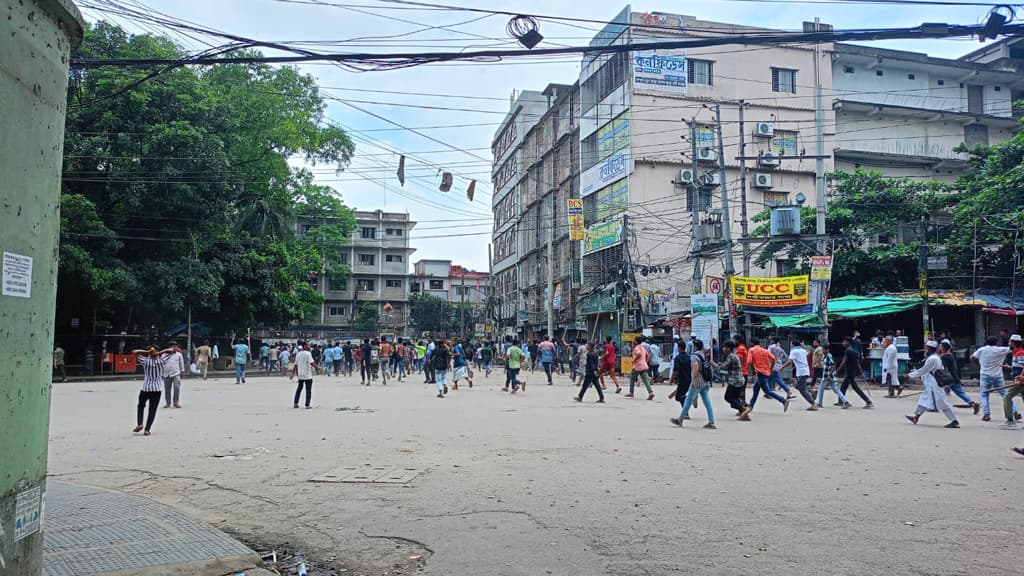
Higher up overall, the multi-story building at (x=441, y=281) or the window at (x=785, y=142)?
the window at (x=785, y=142)

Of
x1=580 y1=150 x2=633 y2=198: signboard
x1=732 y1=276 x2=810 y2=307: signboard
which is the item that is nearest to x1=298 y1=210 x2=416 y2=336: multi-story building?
x1=580 y1=150 x2=633 y2=198: signboard

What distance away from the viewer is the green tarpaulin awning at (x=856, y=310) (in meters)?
28.2

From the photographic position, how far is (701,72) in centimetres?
3944

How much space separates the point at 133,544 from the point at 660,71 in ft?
121

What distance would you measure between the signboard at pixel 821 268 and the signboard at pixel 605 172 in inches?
571

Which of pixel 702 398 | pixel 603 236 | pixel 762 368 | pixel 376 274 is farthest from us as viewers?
pixel 376 274


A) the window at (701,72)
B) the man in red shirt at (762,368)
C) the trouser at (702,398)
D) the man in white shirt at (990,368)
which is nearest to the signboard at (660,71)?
the window at (701,72)

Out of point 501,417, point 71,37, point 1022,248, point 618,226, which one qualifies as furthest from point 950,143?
point 71,37

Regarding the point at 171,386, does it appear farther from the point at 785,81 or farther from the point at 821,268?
the point at 785,81

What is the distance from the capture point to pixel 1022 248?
29.2 m

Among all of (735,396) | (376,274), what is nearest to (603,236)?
(735,396)

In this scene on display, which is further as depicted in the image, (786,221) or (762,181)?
(762,181)

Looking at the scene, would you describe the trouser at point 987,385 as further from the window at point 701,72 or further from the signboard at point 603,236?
the window at point 701,72

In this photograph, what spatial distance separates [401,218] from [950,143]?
168 feet
